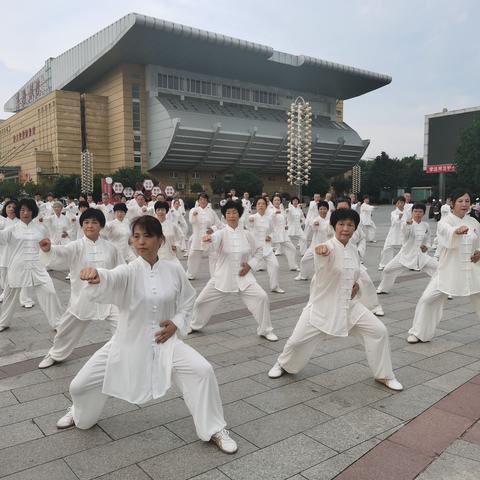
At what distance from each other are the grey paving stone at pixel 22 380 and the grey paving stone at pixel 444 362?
358cm

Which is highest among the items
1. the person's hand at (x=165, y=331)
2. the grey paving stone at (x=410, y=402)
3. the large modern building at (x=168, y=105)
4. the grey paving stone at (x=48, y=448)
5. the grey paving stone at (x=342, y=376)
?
the large modern building at (x=168, y=105)

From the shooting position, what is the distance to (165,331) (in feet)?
10.1

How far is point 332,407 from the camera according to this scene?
369 centimetres

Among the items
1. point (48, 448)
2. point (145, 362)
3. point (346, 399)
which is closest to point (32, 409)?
point (48, 448)

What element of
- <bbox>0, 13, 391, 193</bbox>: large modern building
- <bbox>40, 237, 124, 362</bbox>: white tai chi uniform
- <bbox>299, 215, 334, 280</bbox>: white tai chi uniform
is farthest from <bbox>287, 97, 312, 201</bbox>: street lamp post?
<bbox>0, 13, 391, 193</bbox>: large modern building

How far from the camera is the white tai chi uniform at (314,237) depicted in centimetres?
898

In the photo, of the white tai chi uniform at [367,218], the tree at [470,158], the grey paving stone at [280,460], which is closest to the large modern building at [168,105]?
the tree at [470,158]

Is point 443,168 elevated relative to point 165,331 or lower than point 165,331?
elevated

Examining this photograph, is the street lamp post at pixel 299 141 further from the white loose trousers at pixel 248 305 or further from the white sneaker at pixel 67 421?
the white sneaker at pixel 67 421

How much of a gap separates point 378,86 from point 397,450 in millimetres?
63745

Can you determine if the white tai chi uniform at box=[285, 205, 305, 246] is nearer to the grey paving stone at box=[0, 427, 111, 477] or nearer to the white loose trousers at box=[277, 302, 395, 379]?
the white loose trousers at box=[277, 302, 395, 379]

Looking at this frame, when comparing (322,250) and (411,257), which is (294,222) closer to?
(411,257)

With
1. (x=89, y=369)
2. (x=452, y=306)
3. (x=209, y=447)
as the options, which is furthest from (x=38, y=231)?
(x=452, y=306)

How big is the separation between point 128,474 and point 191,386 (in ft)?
2.01
